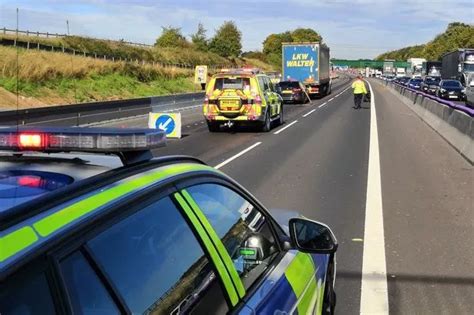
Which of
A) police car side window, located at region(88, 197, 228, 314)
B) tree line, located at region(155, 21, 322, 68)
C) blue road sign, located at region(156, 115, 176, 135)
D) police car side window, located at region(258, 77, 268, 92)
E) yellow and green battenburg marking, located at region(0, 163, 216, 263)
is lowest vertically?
blue road sign, located at region(156, 115, 176, 135)

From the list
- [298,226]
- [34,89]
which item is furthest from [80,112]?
[298,226]

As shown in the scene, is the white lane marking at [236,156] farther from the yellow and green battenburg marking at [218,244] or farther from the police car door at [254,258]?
the yellow and green battenburg marking at [218,244]

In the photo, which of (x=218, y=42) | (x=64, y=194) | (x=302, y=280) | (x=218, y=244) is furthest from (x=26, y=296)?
(x=218, y=42)

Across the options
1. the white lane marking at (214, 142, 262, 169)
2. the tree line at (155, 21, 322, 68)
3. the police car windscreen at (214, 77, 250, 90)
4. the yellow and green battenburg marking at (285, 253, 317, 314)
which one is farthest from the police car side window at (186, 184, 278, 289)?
the tree line at (155, 21, 322, 68)

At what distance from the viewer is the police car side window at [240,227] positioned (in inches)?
103

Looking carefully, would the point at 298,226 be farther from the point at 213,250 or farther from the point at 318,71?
the point at 318,71

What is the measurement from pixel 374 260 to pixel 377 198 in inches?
124

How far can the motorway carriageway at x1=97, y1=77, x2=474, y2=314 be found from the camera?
5.14 meters

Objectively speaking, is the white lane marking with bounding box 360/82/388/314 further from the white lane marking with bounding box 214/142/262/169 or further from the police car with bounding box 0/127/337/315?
the white lane marking with bounding box 214/142/262/169

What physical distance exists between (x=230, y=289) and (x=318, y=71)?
139 ft

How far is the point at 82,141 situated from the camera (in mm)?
2195

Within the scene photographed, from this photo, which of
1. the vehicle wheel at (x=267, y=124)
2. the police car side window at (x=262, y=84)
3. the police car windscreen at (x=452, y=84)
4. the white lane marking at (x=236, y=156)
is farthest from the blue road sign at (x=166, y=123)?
the police car windscreen at (x=452, y=84)

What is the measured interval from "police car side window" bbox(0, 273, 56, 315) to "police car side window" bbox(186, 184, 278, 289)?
0.98 m

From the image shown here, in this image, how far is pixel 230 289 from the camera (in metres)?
2.39
